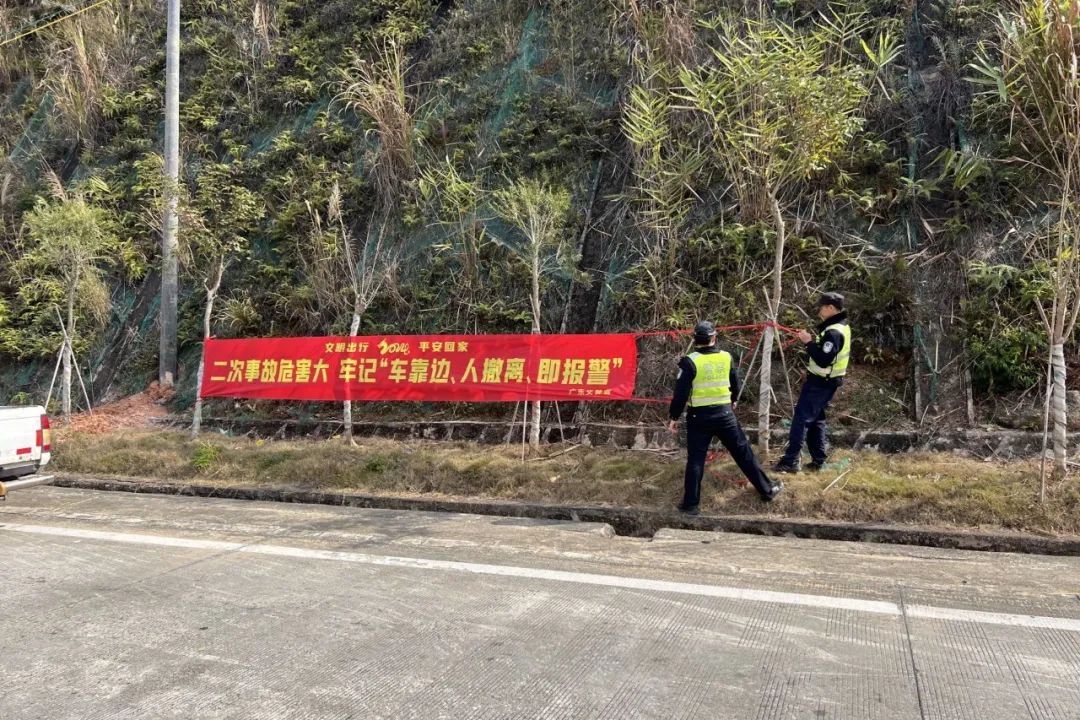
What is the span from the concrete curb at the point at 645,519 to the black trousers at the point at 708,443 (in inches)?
10.3

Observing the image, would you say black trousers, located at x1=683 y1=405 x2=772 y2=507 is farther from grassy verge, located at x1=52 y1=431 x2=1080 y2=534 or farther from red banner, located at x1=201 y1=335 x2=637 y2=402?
red banner, located at x1=201 y1=335 x2=637 y2=402

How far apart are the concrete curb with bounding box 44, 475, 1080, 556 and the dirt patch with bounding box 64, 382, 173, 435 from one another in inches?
81.9

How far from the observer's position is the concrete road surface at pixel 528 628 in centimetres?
302

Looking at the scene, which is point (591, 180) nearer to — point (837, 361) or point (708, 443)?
point (837, 361)

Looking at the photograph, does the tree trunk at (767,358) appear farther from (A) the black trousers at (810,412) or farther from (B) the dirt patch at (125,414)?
(B) the dirt patch at (125,414)

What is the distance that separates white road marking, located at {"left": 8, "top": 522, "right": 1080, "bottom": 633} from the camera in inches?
154

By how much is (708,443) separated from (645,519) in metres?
0.88

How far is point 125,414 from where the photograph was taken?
11.1 m

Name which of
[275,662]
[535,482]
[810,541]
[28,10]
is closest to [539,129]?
[535,482]

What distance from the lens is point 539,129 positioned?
11.1 meters

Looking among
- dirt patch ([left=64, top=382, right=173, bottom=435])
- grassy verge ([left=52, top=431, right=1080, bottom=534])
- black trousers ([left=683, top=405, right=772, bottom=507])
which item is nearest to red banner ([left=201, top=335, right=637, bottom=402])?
grassy verge ([left=52, top=431, right=1080, bottom=534])

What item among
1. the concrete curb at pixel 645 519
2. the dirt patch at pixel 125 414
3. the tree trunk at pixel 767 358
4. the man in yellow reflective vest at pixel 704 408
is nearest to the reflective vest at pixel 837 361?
the tree trunk at pixel 767 358

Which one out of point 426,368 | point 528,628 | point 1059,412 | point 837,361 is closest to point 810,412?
point 837,361

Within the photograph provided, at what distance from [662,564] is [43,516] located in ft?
19.9
